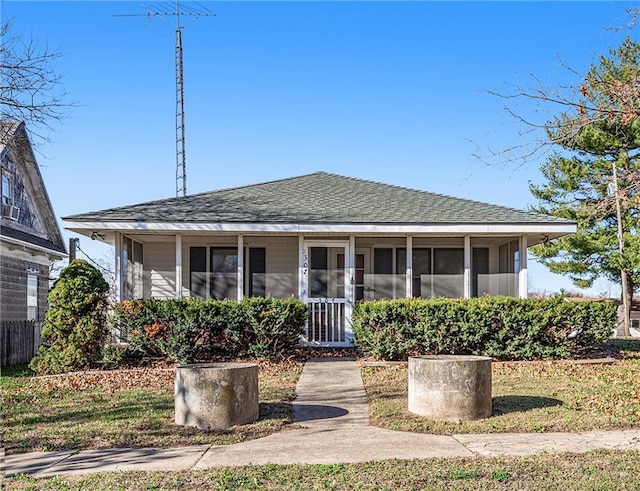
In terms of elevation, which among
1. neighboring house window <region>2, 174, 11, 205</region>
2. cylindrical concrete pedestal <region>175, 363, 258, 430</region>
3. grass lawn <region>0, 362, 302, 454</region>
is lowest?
grass lawn <region>0, 362, 302, 454</region>

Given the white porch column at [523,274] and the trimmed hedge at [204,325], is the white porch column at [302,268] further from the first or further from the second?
the white porch column at [523,274]

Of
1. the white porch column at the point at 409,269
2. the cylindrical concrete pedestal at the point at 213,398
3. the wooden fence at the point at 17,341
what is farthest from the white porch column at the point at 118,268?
the cylindrical concrete pedestal at the point at 213,398

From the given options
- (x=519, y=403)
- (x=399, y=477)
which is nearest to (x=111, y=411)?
(x=399, y=477)

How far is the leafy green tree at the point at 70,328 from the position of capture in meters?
11.7

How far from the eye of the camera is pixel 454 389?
7844 millimetres

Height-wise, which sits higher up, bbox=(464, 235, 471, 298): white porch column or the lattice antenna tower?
the lattice antenna tower

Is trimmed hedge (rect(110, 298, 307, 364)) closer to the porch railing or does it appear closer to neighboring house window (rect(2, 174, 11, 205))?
the porch railing

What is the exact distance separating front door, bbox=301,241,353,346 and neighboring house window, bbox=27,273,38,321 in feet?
30.0

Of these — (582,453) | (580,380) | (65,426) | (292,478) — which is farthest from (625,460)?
(65,426)

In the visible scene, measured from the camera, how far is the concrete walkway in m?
6.05

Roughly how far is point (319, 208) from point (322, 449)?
9095mm

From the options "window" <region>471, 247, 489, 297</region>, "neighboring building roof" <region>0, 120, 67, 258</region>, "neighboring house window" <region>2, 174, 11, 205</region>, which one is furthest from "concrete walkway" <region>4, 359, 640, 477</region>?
"neighboring house window" <region>2, 174, 11, 205</region>

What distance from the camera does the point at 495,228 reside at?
1393 centimetres

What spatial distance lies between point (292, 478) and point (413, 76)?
420 inches
